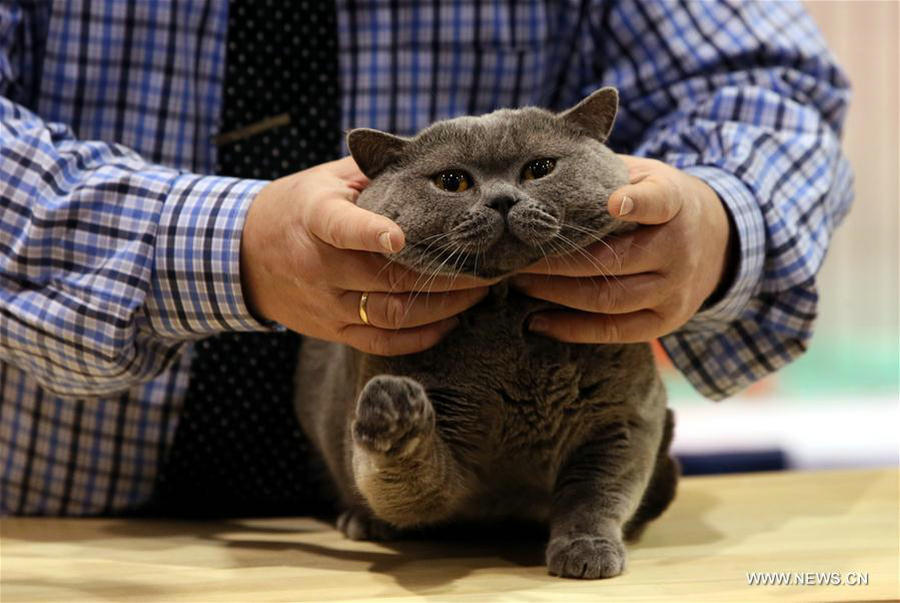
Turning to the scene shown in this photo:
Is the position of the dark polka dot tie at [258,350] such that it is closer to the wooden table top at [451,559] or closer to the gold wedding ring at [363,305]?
the wooden table top at [451,559]

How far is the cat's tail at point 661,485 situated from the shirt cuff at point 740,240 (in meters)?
0.18

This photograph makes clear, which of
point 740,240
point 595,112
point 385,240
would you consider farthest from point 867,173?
point 385,240

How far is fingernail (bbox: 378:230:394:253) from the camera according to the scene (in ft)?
3.36

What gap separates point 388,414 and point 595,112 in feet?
1.60

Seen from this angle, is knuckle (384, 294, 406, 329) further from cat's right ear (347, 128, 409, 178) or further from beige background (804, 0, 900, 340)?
beige background (804, 0, 900, 340)

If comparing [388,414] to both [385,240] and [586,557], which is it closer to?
[385,240]

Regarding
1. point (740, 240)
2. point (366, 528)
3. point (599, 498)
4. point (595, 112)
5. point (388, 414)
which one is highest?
point (595, 112)

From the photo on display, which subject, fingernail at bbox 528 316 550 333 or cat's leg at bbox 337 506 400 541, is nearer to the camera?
fingernail at bbox 528 316 550 333

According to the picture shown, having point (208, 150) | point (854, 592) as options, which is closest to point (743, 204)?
point (854, 592)

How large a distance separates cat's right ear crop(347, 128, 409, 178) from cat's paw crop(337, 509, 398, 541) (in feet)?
1.63

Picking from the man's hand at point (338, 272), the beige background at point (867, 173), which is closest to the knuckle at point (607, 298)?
the man's hand at point (338, 272)

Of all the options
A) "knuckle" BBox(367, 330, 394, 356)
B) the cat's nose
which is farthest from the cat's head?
"knuckle" BBox(367, 330, 394, 356)

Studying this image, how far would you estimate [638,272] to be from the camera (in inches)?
45.0

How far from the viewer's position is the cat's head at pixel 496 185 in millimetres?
1071
